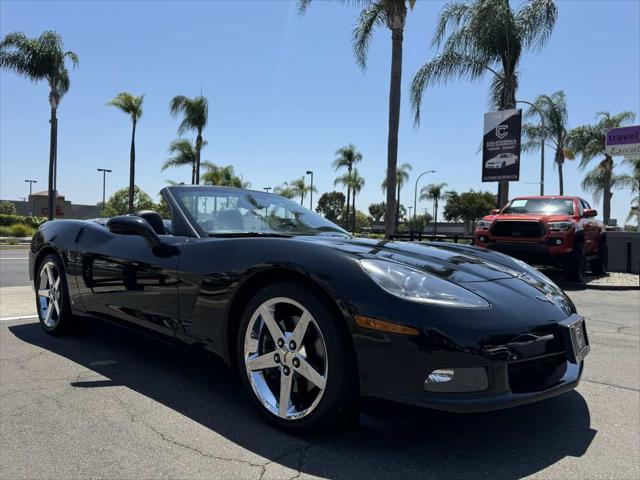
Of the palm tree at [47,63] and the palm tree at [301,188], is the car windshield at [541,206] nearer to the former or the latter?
the palm tree at [47,63]

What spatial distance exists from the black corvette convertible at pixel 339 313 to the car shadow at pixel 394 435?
0.51 ft

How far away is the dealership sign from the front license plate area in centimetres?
1396

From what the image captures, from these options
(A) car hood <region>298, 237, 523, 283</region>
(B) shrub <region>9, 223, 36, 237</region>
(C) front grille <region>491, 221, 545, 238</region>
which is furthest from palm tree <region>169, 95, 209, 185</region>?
(A) car hood <region>298, 237, 523, 283</region>

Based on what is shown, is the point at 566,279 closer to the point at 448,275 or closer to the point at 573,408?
the point at 573,408

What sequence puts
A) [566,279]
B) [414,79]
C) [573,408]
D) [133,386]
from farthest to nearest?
[414,79] → [566,279] → [133,386] → [573,408]

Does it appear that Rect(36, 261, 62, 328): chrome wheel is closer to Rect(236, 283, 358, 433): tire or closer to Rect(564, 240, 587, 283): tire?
Rect(236, 283, 358, 433): tire

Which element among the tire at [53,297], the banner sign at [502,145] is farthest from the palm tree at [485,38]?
the tire at [53,297]

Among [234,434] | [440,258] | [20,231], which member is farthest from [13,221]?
[440,258]

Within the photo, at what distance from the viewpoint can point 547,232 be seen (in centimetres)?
1023

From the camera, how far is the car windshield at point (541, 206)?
11062 mm

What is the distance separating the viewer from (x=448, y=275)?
255 cm

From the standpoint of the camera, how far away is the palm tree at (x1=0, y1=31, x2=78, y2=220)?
25.8 metres

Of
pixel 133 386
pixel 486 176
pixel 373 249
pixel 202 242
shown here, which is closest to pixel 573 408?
pixel 373 249

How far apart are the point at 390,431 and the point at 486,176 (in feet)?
50.8
